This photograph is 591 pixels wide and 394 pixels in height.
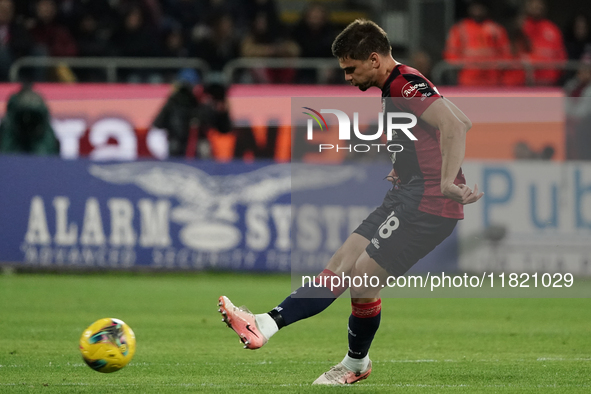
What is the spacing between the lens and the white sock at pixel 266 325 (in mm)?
5906

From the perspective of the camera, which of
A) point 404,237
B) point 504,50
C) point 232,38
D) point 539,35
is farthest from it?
point 232,38

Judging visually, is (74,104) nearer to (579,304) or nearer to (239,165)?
(239,165)

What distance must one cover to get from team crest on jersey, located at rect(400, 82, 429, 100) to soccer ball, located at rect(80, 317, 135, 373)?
2354 mm

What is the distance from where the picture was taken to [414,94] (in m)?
5.86

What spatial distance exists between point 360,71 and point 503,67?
10334 millimetres

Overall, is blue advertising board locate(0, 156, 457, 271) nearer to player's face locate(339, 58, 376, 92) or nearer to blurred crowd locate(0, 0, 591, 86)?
blurred crowd locate(0, 0, 591, 86)

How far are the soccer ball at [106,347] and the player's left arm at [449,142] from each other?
2249 mm

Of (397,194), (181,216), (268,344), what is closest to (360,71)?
(397,194)

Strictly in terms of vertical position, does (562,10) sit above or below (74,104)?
above

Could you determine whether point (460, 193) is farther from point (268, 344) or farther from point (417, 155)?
point (268, 344)

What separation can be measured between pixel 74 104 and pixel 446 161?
10539 millimetres

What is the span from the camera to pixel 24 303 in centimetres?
1064

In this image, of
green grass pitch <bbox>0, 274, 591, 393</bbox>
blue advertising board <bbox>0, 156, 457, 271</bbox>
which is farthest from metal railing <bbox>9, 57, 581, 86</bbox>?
green grass pitch <bbox>0, 274, 591, 393</bbox>

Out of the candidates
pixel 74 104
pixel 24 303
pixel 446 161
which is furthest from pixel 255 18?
pixel 446 161
